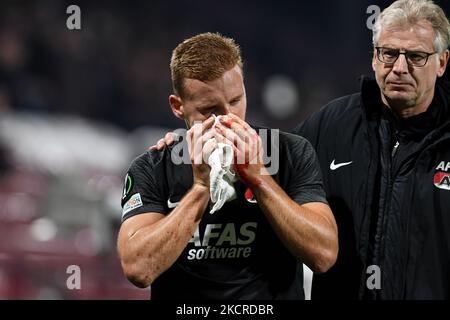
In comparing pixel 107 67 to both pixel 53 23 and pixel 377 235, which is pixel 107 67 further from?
pixel 377 235

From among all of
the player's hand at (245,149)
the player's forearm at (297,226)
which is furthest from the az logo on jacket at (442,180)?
the player's hand at (245,149)

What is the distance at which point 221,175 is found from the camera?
8.58ft

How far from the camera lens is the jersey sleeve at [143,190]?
280 centimetres

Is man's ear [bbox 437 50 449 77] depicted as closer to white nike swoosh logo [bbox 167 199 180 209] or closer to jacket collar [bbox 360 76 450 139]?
jacket collar [bbox 360 76 450 139]

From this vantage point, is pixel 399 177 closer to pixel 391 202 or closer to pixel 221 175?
pixel 391 202

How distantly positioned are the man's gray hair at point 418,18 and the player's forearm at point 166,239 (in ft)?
3.39

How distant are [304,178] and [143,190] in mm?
547

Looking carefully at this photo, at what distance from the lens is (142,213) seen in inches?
109

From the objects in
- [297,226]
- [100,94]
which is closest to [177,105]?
[297,226]

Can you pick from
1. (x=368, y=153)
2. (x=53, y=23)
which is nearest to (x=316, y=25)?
(x=53, y=23)

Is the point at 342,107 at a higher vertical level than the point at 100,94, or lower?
lower

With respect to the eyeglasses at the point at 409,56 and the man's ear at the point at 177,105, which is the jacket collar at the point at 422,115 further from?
the man's ear at the point at 177,105

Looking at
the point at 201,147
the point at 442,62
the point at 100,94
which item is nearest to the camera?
the point at 201,147
